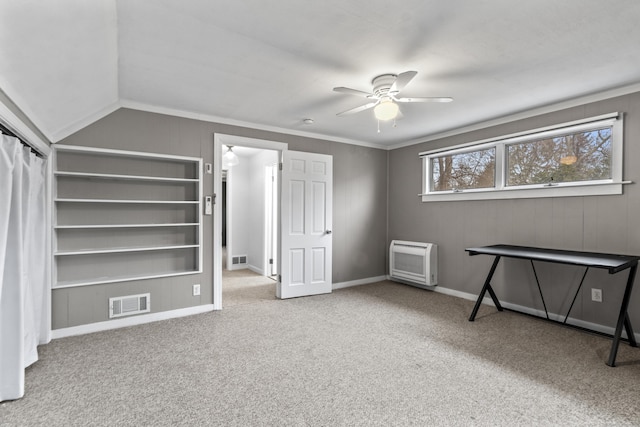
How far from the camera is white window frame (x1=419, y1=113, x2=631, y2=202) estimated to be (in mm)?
2992

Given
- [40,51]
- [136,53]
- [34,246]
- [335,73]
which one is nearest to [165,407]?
[34,246]

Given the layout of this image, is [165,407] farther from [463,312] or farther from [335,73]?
[463,312]

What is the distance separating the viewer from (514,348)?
2.73 metres

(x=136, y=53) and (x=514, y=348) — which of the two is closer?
(x=136, y=53)

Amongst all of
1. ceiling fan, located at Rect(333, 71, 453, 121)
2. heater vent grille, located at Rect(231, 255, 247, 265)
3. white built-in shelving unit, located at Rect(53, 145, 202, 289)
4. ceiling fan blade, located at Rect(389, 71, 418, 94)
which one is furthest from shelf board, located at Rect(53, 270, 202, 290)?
heater vent grille, located at Rect(231, 255, 247, 265)

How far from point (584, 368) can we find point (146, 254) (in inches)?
159

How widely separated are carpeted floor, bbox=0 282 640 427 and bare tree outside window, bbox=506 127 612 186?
5.13 feet

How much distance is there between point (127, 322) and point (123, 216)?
1.08m

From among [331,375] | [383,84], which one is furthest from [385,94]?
[331,375]

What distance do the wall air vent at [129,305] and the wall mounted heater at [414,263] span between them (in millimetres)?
3459

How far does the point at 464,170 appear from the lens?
442 centimetres

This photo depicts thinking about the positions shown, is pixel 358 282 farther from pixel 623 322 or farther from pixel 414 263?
pixel 623 322

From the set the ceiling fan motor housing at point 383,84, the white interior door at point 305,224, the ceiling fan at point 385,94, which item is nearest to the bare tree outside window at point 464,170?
the white interior door at point 305,224

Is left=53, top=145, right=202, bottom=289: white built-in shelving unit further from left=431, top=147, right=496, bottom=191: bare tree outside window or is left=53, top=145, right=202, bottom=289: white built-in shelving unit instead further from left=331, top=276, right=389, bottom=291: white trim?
left=431, top=147, right=496, bottom=191: bare tree outside window
